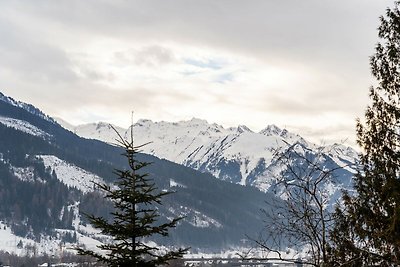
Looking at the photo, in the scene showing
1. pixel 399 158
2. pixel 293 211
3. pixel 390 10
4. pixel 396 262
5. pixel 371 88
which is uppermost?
pixel 390 10

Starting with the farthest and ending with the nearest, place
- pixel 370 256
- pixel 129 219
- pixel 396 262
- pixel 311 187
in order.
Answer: pixel 129 219 < pixel 311 187 < pixel 370 256 < pixel 396 262

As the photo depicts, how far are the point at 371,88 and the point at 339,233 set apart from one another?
3919 mm

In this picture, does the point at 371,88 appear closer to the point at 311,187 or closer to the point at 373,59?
the point at 373,59

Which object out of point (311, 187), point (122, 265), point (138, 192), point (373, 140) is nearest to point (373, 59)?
point (373, 140)

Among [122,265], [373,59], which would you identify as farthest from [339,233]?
[122,265]

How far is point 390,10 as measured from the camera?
14.8 metres

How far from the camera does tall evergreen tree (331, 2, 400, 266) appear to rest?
13648mm

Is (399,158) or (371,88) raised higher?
(371,88)

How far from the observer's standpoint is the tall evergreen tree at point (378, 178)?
13648 millimetres

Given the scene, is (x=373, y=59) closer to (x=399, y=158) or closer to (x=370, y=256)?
(x=399, y=158)

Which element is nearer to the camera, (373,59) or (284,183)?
(284,183)

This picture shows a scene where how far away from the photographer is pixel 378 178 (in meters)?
14.2

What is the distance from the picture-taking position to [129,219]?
1541 cm

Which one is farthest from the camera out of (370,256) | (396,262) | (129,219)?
(129,219)
